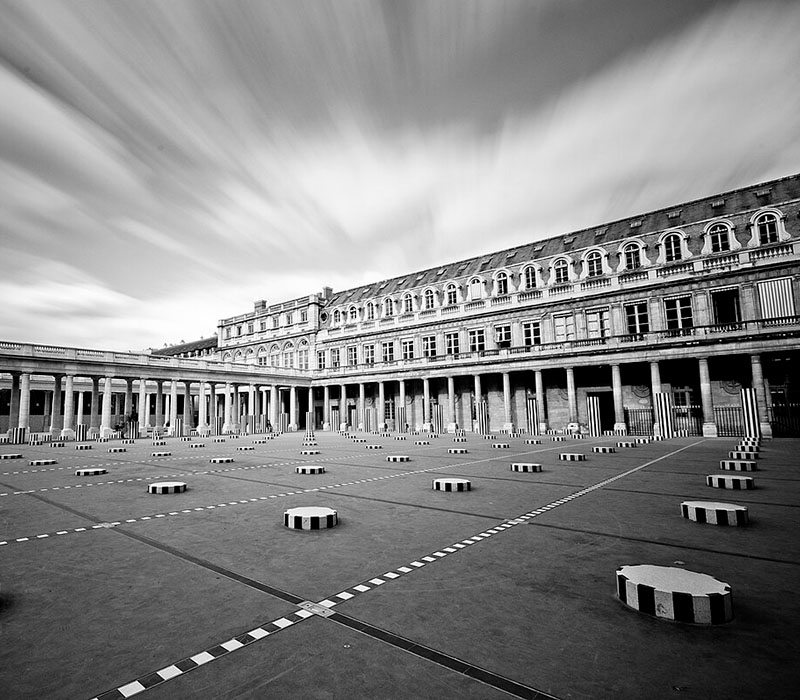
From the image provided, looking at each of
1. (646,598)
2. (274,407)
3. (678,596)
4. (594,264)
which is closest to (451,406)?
(594,264)

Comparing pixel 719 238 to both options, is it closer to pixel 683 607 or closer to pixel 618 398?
pixel 618 398

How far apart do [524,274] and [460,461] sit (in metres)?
29.6

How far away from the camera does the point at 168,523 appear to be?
832cm

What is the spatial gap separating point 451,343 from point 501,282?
8230mm

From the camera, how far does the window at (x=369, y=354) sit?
54344 millimetres

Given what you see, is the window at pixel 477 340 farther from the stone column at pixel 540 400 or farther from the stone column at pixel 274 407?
the stone column at pixel 274 407

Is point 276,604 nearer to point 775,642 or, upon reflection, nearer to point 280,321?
point 775,642

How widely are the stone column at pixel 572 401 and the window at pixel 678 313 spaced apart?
8138 mm

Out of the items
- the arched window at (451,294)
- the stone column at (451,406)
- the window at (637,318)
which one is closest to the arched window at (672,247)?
the window at (637,318)

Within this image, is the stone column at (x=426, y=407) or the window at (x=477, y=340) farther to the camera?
the stone column at (x=426, y=407)

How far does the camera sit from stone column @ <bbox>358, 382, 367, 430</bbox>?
5391 centimetres

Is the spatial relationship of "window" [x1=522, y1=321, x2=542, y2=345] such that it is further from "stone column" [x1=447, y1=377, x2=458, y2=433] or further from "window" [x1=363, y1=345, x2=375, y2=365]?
"window" [x1=363, y1=345, x2=375, y2=365]

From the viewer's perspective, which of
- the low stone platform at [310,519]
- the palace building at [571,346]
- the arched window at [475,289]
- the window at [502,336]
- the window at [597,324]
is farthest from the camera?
the arched window at [475,289]

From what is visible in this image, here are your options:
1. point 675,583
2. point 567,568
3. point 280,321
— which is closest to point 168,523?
point 567,568
